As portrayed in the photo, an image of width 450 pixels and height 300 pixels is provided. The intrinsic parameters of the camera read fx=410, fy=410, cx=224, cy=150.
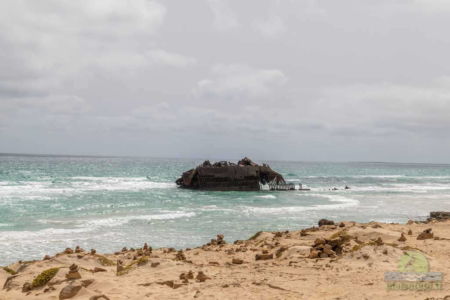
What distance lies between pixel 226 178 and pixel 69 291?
3768cm

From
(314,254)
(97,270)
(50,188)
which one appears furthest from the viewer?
(50,188)

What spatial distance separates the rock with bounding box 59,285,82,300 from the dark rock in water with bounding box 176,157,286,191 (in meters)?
36.8

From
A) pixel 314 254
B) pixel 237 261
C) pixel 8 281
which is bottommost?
pixel 8 281

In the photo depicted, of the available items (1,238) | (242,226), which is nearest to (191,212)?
(242,226)

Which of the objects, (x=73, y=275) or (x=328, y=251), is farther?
(x=328, y=251)

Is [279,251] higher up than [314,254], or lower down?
lower down

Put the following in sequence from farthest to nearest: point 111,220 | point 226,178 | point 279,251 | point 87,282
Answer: point 226,178
point 111,220
point 279,251
point 87,282

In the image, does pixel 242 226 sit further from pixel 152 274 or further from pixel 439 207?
pixel 439 207

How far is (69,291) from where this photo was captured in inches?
269

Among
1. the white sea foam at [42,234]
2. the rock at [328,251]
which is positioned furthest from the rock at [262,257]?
the white sea foam at [42,234]

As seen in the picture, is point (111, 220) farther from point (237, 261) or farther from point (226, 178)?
point (226, 178)

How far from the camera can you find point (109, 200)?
1272 inches

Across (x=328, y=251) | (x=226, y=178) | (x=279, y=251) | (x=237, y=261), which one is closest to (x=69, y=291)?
(x=237, y=261)

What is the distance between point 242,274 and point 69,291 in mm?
3233
